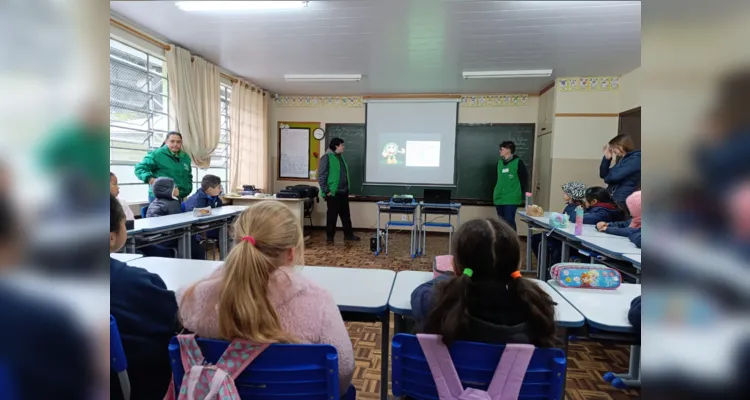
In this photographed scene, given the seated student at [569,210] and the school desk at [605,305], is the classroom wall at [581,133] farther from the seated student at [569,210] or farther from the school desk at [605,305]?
the school desk at [605,305]

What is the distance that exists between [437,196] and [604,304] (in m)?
3.47

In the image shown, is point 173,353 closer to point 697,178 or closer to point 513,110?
point 697,178

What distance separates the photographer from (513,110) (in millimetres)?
5809

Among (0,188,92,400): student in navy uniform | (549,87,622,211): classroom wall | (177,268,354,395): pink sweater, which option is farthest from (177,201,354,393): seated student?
(549,87,622,211): classroom wall

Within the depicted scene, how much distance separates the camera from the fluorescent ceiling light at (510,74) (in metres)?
4.62

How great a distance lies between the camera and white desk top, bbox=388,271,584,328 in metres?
1.16

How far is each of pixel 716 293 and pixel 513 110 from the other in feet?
20.2

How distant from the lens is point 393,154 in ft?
19.9

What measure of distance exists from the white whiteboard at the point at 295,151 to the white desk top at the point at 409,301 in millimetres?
4961

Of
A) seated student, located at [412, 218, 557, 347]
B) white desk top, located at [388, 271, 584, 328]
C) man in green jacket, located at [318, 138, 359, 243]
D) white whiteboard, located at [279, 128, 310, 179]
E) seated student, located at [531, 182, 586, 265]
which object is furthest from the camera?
white whiteboard, located at [279, 128, 310, 179]

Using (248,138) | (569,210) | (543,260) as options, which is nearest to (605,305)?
(543,260)

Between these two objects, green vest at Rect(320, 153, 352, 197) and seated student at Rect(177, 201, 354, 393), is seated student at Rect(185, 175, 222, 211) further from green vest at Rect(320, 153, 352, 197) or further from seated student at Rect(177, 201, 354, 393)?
seated student at Rect(177, 201, 354, 393)

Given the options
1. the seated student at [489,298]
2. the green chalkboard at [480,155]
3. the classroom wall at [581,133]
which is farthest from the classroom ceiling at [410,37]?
the seated student at [489,298]

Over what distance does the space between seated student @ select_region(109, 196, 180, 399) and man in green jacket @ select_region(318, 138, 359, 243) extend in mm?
4243
